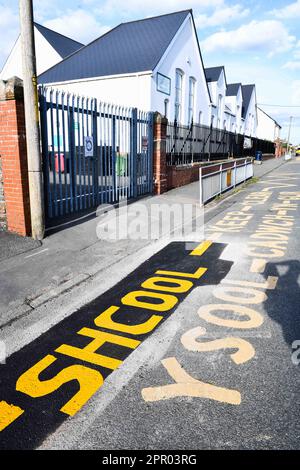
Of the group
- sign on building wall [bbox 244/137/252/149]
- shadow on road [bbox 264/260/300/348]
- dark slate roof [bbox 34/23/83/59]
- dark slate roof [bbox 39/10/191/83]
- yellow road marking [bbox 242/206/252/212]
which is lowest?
shadow on road [bbox 264/260/300/348]

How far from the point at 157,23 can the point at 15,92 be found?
20.8m

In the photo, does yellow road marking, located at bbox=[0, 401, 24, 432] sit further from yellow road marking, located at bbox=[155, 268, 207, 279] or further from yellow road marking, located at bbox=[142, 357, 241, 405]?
yellow road marking, located at bbox=[155, 268, 207, 279]

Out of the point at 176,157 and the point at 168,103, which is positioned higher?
the point at 168,103

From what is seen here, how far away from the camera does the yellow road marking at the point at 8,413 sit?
7.80ft

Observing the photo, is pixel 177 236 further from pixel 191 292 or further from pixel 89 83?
pixel 89 83

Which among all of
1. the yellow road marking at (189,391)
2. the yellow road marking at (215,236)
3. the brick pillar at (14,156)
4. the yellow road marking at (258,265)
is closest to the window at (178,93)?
the yellow road marking at (215,236)

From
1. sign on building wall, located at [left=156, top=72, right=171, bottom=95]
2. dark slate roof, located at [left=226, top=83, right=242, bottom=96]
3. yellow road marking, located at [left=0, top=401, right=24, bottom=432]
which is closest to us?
yellow road marking, located at [left=0, top=401, right=24, bottom=432]

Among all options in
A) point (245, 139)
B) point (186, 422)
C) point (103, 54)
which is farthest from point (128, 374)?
point (245, 139)

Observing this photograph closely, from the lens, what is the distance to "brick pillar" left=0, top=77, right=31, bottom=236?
5934 mm

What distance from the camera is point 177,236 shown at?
286 inches

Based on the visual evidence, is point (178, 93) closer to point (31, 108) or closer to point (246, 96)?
point (31, 108)

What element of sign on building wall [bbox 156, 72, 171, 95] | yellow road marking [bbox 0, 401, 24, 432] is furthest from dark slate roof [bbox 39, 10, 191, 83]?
yellow road marking [bbox 0, 401, 24, 432]

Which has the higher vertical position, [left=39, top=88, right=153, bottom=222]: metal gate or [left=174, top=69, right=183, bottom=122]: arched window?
[left=174, top=69, right=183, bottom=122]: arched window

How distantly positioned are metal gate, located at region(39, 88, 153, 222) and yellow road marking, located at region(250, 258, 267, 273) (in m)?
4.34
